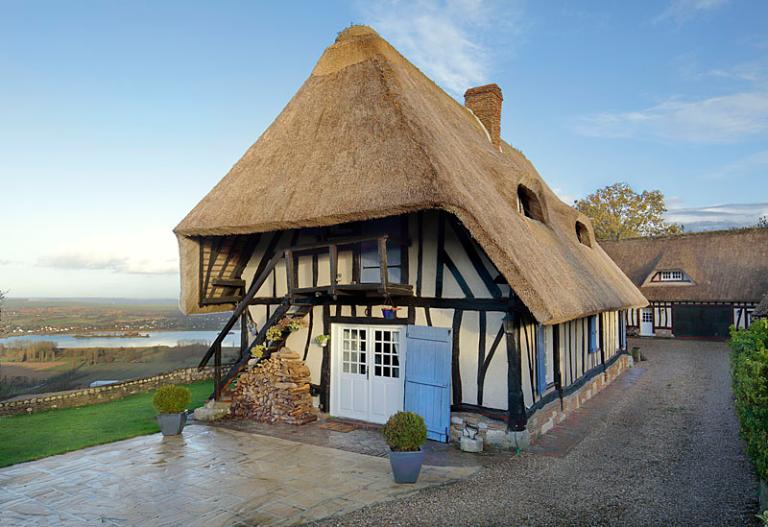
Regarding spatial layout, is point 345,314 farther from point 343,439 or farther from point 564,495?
point 564,495

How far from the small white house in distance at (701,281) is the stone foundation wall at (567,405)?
43.6 feet

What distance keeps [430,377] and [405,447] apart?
2208 mm

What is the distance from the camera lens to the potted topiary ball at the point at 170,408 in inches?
A: 346

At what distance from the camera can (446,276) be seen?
8.76 meters

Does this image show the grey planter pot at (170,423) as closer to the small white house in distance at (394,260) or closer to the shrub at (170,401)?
the shrub at (170,401)

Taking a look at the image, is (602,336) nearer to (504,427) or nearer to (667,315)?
(504,427)

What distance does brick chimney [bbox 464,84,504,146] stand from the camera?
14.8 meters

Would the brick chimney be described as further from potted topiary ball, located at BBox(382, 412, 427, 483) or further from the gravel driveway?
potted topiary ball, located at BBox(382, 412, 427, 483)

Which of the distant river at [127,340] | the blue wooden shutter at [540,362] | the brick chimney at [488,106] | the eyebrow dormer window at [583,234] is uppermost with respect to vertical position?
the brick chimney at [488,106]

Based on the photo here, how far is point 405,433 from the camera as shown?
20.9 feet

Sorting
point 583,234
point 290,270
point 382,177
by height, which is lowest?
point 290,270

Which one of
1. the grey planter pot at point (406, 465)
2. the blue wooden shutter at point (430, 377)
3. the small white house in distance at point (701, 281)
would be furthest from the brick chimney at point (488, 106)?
the small white house in distance at point (701, 281)

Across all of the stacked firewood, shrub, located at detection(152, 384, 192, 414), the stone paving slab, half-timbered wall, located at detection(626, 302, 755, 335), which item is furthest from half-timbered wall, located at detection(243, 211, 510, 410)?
half-timbered wall, located at detection(626, 302, 755, 335)

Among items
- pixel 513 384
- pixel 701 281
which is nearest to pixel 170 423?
pixel 513 384
